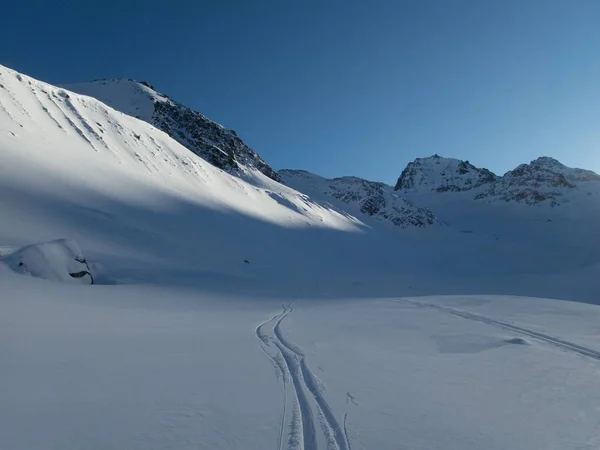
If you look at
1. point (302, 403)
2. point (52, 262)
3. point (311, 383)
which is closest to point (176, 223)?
point (52, 262)

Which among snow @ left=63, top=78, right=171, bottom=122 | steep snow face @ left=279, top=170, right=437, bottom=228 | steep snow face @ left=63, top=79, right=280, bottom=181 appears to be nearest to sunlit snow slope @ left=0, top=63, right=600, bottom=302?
steep snow face @ left=63, top=79, right=280, bottom=181

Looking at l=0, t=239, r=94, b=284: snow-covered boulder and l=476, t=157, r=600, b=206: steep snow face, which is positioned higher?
l=476, t=157, r=600, b=206: steep snow face

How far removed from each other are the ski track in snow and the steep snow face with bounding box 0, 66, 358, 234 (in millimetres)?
24177

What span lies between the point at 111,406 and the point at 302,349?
14.7ft

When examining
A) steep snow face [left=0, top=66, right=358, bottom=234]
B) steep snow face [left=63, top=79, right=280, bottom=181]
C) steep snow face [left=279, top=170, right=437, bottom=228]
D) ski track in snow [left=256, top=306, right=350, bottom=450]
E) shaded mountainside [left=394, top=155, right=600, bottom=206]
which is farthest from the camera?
shaded mountainside [left=394, top=155, right=600, bottom=206]

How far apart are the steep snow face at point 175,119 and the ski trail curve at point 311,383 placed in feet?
223

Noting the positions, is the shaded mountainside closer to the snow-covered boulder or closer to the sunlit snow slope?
the sunlit snow slope

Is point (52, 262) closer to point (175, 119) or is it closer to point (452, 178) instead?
point (175, 119)

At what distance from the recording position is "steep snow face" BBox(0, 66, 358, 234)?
28366 millimetres

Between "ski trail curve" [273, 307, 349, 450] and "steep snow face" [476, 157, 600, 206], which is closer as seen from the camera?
"ski trail curve" [273, 307, 349, 450]

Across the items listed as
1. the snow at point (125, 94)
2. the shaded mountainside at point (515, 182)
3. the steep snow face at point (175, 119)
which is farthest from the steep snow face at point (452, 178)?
the snow at point (125, 94)

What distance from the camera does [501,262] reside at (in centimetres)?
7894

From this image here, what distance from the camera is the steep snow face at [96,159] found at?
28.4m

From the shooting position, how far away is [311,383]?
625 cm
